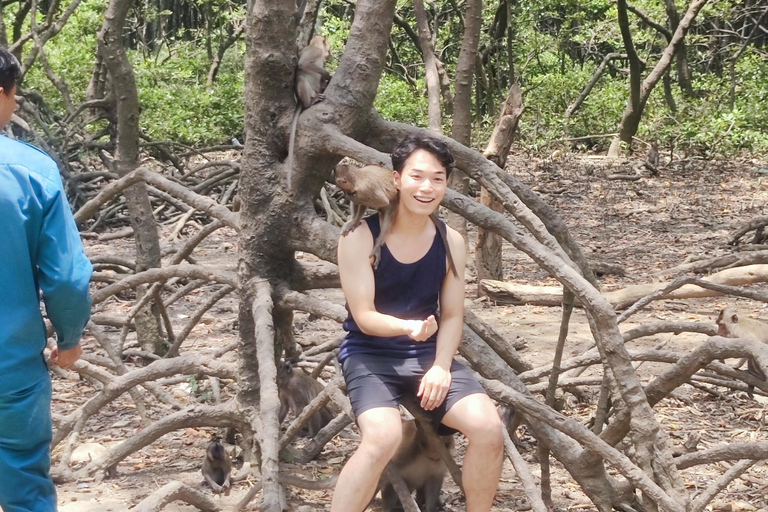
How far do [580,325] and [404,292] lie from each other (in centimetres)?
359

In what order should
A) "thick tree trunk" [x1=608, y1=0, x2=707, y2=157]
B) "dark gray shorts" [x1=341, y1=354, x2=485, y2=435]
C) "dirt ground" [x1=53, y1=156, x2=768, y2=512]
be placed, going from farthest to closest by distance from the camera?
"thick tree trunk" [x1=608, y1=0, x2=707, y2=157]
"dirt ground" [x1=53, y1=156, x2=768, y2=512]
"dark gray shorts" [x1=341, y1=354, x2=485, y2=435]

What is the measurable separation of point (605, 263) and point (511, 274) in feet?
2.53

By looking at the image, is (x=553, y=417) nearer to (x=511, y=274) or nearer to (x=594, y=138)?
(x=511, y=274)

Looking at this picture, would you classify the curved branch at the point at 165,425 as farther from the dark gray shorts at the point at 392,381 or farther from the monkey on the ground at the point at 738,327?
the monkey on the ground at the point at 738,327

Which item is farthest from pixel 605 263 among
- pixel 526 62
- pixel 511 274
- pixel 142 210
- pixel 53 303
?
pixel 526 62

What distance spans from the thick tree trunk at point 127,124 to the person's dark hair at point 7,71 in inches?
76.8

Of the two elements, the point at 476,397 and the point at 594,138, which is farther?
the point at 594,138

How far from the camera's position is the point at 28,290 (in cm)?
236

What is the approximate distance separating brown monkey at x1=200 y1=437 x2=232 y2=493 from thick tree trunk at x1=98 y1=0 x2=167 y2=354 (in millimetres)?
1465

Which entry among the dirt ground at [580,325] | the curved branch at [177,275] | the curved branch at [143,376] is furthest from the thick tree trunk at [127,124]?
the curved branch at [143,376]

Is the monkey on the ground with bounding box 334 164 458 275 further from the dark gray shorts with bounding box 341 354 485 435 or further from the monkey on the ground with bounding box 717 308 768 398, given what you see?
the monkey on the ground with bounding box 717 308 768 398

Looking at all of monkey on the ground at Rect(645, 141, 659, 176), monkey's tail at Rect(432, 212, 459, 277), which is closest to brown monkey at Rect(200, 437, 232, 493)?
monkey's tail at Rect(432, 212, 459, 277)

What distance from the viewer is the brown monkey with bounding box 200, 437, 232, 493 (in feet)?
11.0

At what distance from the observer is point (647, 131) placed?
13.8 meters
